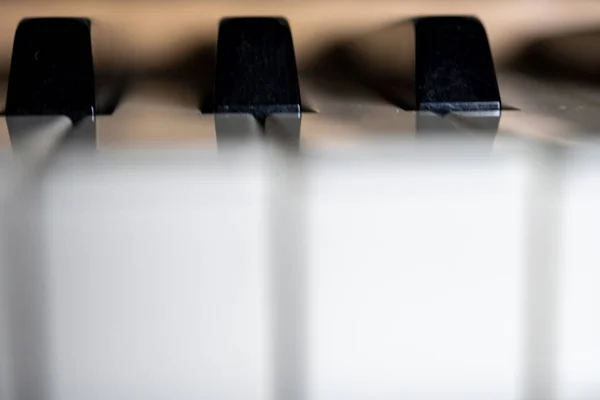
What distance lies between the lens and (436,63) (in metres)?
0.38

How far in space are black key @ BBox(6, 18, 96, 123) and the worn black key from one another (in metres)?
0.15

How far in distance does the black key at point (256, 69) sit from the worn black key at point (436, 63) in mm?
58

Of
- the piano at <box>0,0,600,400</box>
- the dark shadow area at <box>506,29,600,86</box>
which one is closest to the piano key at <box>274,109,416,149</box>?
the piano at <box>0,0,600,400</box>

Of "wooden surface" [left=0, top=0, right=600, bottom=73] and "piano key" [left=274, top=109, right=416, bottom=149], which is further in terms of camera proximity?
"wooden surface" [left=0, top=0, right=600, bottom=73]

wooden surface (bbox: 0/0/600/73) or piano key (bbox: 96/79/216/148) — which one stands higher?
wooden surface (bbox: 0/0/600/73)

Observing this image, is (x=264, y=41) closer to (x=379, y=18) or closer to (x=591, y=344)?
(x=379, y=18)

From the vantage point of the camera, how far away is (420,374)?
9.3 inches

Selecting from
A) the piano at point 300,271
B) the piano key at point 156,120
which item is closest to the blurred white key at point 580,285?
the piano at point 300,271

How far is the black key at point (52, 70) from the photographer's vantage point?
0.35 metres

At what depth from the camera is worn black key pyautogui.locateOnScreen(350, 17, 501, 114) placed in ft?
1.18

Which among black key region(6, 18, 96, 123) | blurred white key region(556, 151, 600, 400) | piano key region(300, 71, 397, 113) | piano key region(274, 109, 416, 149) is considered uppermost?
black key region(6, 18, 96, 123)

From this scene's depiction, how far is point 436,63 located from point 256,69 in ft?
0.30

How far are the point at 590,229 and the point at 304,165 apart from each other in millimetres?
91

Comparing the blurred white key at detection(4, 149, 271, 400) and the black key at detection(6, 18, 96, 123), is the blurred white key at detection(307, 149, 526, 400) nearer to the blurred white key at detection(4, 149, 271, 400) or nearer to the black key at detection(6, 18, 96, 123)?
the blurred white key at detection(4, 149, 271, 400)
